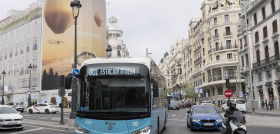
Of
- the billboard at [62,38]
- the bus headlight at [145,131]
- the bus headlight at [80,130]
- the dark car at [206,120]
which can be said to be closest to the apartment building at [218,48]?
the billboard at [62,38]

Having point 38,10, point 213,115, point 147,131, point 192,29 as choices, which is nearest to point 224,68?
point 192,29

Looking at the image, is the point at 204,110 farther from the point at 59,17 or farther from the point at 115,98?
the point at 59,17

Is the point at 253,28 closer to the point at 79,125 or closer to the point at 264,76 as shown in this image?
the point at 264,76

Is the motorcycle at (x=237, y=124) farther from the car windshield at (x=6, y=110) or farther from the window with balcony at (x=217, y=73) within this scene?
the window with balcony at (x=217, y=73)

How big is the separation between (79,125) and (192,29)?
7592cm

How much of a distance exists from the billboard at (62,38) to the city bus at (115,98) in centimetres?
5273

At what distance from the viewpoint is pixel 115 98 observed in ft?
25.4

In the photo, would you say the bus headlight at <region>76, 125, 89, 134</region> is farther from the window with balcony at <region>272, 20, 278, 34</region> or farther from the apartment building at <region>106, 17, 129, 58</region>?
the apartment building at <region>106, 17, 129, 58</region>

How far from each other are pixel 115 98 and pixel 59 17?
56.6 meters

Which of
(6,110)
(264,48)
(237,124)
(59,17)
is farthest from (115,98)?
(59,17)

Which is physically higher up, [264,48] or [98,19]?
[98,19]

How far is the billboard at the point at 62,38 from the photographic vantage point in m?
59.7

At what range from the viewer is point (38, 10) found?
212ft

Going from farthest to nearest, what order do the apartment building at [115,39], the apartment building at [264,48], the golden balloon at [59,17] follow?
the apartment building at [115,39] < the golden balloon at [59,17] < the apartment building at [264,48]
